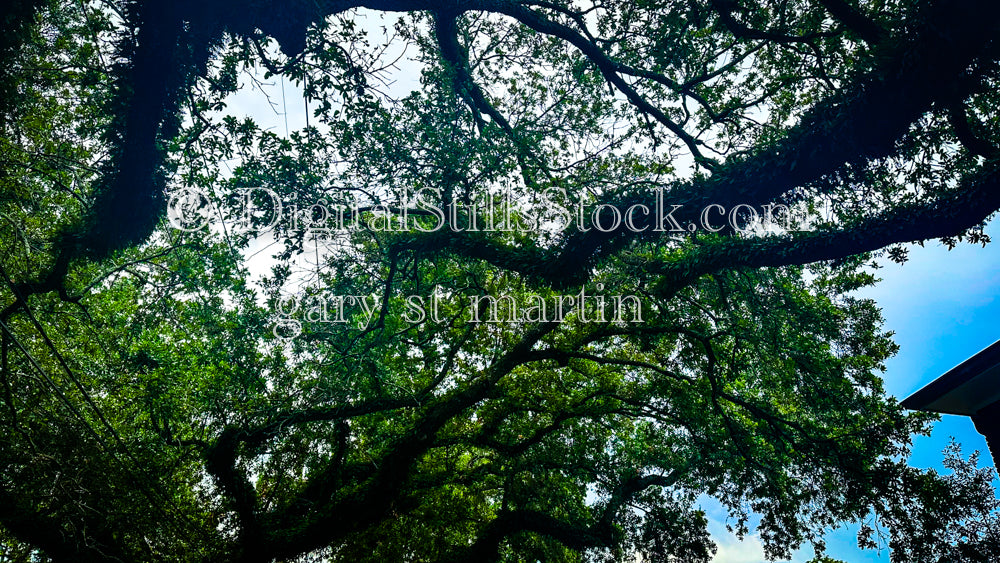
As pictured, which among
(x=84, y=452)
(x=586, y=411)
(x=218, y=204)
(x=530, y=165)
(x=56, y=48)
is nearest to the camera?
(x=84, y=452)

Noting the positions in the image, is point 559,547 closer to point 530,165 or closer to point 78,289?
point 530,165

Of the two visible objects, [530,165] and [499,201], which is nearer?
[530,165]

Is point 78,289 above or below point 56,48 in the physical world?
below

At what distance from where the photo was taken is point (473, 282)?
9.84 metres

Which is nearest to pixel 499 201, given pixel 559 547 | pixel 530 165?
pixel 530 165

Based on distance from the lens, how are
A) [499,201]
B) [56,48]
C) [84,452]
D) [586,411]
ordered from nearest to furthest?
1. [84,452]
2. [56,48]
3. [499,201]
4. [586,411]

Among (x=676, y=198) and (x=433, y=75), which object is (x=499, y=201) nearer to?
(x=433, y=75)

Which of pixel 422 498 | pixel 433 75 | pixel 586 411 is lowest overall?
pixel 422 498

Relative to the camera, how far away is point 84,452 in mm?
5348

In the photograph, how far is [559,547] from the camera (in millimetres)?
13070

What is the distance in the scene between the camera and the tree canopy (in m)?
5.32

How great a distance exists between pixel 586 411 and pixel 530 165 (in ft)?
18.4

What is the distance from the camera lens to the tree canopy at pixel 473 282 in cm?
532

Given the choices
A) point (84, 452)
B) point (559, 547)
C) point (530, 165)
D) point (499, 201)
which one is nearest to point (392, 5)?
point (530, 165)
